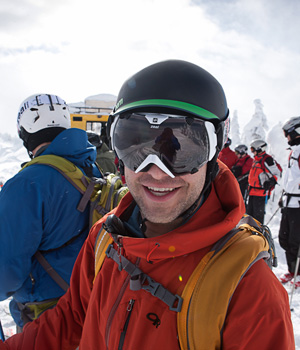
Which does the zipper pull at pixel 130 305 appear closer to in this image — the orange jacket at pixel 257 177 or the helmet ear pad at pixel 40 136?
the helmet ear pad at pixel 40 136

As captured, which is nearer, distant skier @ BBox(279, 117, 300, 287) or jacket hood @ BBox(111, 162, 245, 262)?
jacket hood @ BBox(111, 162, 245, 262)

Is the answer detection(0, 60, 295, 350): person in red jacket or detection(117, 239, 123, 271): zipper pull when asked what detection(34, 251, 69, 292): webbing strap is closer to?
detection(0, 60, 295, 350): person in red jacket

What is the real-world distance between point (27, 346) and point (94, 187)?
1.31 metres

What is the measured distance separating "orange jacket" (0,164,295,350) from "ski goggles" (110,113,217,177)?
0.64 feet

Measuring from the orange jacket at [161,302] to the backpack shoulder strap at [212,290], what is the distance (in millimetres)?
39

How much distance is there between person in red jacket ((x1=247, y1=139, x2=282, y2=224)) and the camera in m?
7.36

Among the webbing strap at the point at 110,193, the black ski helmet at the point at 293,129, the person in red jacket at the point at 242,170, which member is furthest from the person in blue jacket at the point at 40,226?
the person in red jacket at the point at 242,170

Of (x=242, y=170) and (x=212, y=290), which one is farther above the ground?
(x=212, y=290)

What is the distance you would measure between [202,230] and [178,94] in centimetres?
73

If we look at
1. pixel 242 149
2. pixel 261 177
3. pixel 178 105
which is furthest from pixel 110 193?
pixel 242 149

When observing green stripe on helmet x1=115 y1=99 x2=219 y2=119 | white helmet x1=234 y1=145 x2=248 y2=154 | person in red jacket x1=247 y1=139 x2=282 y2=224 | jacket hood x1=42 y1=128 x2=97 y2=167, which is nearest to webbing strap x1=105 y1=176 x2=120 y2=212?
jacket hood x1=42 y1=128 x2=97 y2=167

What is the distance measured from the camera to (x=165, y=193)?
1.35 m

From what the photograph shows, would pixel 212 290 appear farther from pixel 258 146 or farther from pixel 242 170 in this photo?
pixel 242 170

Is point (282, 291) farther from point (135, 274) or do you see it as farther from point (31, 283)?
point (31, 283)
